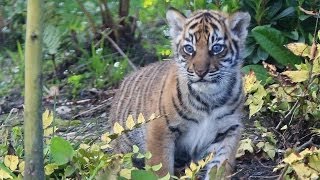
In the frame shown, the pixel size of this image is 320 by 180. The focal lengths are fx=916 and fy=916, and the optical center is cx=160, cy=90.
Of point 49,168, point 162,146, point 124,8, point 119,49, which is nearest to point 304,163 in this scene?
point 162,146

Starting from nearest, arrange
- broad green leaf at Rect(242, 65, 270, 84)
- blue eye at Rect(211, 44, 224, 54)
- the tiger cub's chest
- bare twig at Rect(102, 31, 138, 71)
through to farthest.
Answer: blue eye at Rect(211, 44, 224, 54) < the tiger cub's chest < broad green leaf at Rect(242, 65, 270, 84) < bare twig at Rect(102, 31, 138, 71)

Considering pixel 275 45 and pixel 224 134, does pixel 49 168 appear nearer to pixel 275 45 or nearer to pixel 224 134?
pixel 224 134

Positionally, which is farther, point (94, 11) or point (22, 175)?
point (94, 11)

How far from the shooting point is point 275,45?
22.0ft

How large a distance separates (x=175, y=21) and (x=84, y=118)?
183cm

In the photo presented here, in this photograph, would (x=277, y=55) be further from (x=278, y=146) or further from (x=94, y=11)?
(x=94, y=11)

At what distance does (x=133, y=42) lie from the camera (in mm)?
8516

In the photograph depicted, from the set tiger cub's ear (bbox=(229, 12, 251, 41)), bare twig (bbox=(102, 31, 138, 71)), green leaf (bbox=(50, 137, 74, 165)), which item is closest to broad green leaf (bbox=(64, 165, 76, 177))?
green leaf (bbox=(50, 137, 74, 165))

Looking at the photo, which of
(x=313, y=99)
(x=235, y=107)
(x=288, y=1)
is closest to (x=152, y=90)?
(x=235, y=107)

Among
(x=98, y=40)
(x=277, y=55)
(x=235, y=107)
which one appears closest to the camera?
(x=235, y=107)

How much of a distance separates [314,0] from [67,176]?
2741 mm

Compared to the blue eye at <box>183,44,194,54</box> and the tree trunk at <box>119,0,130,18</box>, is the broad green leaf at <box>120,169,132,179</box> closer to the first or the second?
the blue eye at <box>183,44,194,54</box>

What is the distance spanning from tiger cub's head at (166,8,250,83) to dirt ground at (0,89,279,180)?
0.68 meters

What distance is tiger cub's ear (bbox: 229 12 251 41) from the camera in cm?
560
